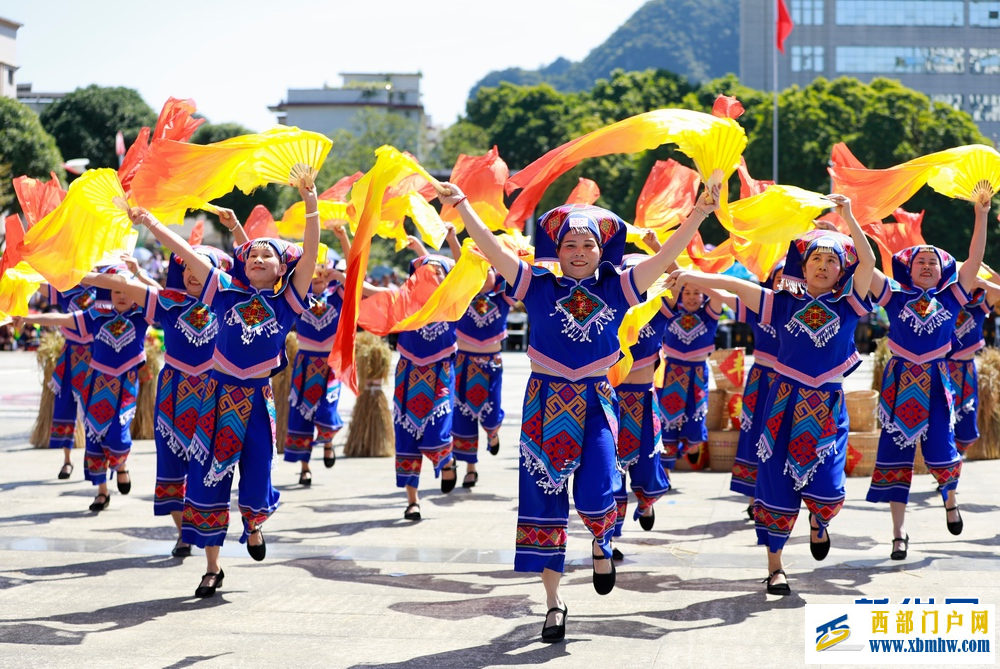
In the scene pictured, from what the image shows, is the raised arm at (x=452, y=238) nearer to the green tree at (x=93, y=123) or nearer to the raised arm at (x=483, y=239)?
the raised arm at (x=483, y=239)

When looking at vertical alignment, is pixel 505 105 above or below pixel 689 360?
above

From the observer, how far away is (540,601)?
20.9 ft

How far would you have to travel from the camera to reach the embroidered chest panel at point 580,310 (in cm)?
575

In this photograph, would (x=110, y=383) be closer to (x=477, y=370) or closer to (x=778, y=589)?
(x=477, y=370)

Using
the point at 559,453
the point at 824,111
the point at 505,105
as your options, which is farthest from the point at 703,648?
the point at 505,105

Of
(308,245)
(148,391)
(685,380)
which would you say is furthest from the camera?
(148,391)

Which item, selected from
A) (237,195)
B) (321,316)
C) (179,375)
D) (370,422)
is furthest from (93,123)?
(179,375)

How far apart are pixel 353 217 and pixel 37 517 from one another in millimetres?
3137

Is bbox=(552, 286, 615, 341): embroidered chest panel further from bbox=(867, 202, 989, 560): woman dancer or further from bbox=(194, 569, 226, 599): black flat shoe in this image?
bbox=(867, 202, 989, 560): woman dancer

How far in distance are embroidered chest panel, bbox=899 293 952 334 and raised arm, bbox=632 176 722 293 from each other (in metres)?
2.66

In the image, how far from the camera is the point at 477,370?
399 inches

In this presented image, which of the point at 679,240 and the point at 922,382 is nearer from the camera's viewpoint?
the point at 679,240

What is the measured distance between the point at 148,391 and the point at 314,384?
3.05 meters

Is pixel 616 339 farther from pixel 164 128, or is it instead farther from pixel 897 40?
pixel 897 40
